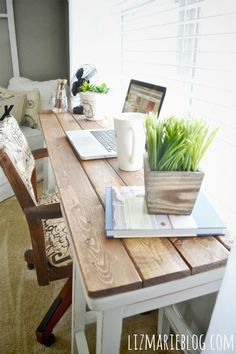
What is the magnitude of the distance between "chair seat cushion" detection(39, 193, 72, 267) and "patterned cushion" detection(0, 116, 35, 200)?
18 cm

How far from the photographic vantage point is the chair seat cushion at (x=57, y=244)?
3.39 ft

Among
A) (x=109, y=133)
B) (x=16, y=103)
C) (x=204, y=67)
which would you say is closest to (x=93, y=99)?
(x=109, y=133)

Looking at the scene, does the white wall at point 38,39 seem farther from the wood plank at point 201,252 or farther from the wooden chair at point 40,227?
the wood plank at point 201,252

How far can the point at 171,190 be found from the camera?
0.66 m

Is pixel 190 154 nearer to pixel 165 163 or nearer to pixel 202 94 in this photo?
pixel 165 163

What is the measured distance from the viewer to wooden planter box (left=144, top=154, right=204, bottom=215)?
2.12 feet

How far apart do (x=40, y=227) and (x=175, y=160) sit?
557mm

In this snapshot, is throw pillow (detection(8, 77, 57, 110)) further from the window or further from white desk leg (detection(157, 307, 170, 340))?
white desk leg (detection(157, 307, 170, 340))

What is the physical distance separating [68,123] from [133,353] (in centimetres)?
117

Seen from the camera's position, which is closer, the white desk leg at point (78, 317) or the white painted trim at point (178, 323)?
the white desk leg at point (78, 317)

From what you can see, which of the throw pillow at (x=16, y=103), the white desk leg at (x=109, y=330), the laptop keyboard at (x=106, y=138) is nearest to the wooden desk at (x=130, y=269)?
the white desk leg at (x=109, y=330)

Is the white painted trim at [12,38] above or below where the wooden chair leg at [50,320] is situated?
above

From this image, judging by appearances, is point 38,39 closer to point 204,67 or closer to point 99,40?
point 99,40

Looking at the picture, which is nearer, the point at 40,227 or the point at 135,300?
the point at 135,300
